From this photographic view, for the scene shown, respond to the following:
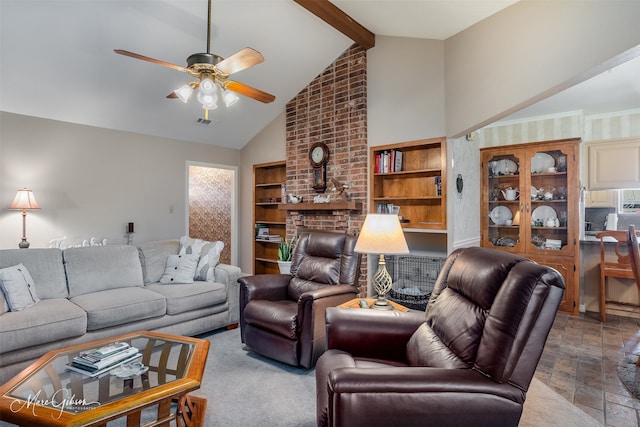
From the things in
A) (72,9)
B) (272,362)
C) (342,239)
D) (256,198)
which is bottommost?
(272,362)

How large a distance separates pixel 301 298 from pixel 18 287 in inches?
86.2

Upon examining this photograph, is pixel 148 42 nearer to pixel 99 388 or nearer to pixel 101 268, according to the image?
pixel 101 268

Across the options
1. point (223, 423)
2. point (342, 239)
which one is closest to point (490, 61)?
point (342, 239)

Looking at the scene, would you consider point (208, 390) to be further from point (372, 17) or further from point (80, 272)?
point (372, 17)

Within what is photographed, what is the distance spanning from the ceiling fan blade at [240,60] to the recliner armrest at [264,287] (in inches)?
71.3

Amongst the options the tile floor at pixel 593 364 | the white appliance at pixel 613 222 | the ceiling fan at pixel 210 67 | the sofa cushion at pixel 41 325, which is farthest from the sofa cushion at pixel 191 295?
the white appliance at pixel 613 222

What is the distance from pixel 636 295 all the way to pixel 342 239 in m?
3.61

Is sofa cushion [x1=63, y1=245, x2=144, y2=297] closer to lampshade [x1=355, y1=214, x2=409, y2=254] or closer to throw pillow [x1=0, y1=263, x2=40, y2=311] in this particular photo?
throw pillow [x1=0, y1=263, x2=40, y2=311]

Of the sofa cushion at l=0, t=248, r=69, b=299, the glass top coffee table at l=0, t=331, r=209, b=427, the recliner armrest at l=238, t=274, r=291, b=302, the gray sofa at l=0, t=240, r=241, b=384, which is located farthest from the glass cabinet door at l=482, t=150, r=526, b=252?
the sofa cushion at l=0, t=248, r=69, b=299

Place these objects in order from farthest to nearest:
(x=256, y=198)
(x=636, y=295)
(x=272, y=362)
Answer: (x=256, y=198), (x=636, y=295), (x=272, y=362)

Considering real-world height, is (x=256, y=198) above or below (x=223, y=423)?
above

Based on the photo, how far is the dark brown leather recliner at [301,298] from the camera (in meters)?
2.64

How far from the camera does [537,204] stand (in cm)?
434

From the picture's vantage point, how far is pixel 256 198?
591 cm
